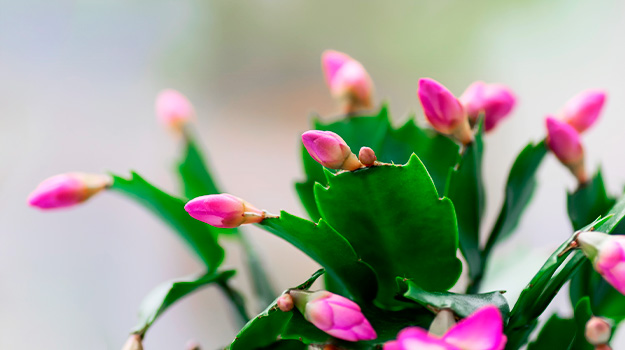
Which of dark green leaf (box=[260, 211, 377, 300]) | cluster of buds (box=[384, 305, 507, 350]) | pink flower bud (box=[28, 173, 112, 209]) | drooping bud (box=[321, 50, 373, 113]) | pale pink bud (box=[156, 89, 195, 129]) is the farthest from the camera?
pale pink bud (box=[156, 89, 195, 129])

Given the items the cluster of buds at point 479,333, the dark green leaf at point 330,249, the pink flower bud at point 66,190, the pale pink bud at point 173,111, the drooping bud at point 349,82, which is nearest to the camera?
the cluster of buds at point 479,333

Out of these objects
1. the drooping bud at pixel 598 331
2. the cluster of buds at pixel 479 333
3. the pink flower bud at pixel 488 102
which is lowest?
the drooping bud at pixel 598 331

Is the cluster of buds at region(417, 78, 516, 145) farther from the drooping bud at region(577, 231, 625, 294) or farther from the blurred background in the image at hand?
the blurred background

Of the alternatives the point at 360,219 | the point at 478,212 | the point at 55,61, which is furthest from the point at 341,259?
the point at 55,61

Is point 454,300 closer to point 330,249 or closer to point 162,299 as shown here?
point 330,249

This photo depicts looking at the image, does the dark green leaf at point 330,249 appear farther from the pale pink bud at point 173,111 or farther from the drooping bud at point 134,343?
the pale pink bud at point 173,111

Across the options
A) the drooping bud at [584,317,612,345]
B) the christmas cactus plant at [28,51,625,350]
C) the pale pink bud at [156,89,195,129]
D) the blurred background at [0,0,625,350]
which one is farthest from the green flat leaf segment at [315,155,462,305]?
the blurred background at [0,0,625,350]

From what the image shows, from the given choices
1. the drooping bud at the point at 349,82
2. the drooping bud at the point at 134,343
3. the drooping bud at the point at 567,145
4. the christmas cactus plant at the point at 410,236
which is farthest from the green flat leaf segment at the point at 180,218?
the drooping bud at the point at 567,145
